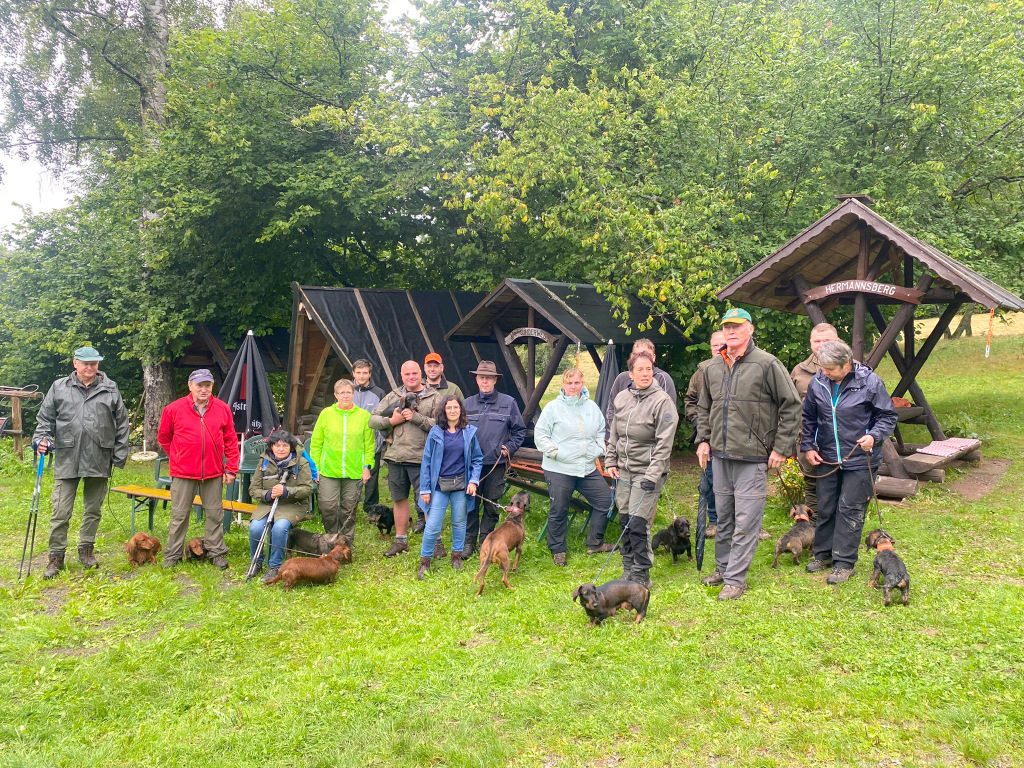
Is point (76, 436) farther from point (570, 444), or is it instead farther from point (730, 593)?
point (730, 593)

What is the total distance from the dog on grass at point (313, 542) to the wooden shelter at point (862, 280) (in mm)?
4925

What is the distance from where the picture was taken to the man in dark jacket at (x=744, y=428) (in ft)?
16.6

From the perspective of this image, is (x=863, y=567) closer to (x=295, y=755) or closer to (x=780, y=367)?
(x=780, y=367)

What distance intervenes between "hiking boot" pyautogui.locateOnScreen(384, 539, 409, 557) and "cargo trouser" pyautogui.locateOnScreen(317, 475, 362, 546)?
363 mm

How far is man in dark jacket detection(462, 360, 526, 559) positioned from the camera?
6887mm

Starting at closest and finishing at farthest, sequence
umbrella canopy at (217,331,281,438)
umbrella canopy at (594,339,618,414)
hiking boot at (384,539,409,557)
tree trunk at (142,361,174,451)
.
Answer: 1. hiking boot at (384,539,409,557)
2. umbrella canopy at (594,339,618,414)
3. umbrella canopy at (217,331,281,438)
4. tree trunk at (142,361,174,451)

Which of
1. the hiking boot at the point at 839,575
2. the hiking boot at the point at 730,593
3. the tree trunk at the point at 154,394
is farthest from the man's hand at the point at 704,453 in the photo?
the tree trunk at the point at 154,394

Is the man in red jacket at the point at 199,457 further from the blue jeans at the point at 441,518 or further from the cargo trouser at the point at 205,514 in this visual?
the blue jeans at the point at 441,518

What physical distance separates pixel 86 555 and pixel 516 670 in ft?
14.9

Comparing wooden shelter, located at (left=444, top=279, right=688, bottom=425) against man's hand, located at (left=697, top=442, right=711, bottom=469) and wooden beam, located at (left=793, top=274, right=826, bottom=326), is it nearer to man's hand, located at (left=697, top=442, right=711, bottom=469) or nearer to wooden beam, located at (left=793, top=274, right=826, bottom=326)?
wooden beam, located at (left=793, top=274, right=826, bottom=326)

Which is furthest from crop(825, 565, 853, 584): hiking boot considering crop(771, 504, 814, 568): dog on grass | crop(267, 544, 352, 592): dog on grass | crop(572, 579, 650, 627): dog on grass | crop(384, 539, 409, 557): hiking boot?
crop(267, 544, 352, 592): dog on grass

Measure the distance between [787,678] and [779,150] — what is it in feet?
29.7

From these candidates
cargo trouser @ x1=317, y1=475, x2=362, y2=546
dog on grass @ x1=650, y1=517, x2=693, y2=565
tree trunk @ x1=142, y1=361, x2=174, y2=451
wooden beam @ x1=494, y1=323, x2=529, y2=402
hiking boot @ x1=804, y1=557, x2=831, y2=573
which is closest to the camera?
hiking boot @ x1=804, y1=557, x2=831, y2=573

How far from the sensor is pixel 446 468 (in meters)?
6.41
